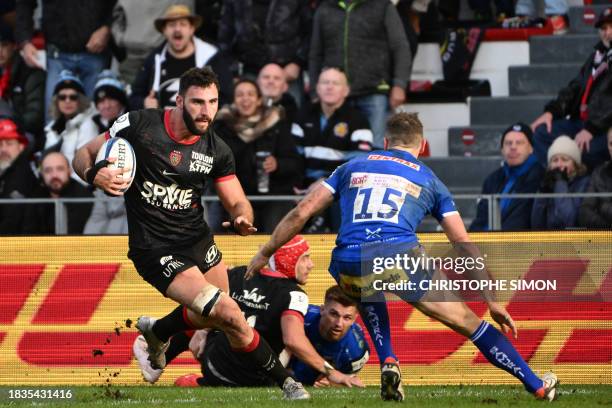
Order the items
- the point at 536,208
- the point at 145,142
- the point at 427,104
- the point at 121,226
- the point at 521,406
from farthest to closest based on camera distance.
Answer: the point at 427,104 → the point at 121,226 → the point at 536,208 → the point at 145,142 → the point at 521,406

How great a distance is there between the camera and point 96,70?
17.6 m

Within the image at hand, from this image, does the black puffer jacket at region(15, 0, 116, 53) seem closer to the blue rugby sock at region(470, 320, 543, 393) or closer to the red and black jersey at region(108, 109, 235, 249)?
the red and black jersey at region(108, 109, 235, 249)

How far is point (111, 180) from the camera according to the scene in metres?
10.2

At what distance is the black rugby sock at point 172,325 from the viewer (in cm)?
1127

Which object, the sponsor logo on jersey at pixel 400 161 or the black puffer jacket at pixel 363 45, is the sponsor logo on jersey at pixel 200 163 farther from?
the black puffer jacket at pixel 363 45

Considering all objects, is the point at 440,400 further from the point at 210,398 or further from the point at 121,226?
the point at 121,226

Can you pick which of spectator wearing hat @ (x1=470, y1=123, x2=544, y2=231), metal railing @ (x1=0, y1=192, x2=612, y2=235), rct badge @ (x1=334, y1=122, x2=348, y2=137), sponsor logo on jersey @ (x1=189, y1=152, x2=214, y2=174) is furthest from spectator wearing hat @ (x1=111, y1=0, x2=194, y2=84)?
sponsor logo on jersey @ (x1=189, y1=152, x2=214, y2=174)

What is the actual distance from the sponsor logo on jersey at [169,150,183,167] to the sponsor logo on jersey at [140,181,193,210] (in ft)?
0.55

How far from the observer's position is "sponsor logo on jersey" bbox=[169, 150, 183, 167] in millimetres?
10750

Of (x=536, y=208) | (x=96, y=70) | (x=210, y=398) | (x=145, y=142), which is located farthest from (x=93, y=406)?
(x=96, y=70)

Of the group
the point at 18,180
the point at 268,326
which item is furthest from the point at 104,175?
the point at 18,180

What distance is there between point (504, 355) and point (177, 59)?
727cm

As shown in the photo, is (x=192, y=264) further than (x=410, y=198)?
Yes

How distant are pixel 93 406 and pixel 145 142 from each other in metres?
1.92
